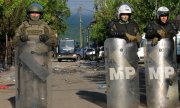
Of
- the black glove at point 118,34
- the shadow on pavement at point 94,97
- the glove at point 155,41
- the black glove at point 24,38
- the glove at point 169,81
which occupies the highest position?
the black glove at point 118,34

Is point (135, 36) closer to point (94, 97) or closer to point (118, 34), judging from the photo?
point (118, 34)

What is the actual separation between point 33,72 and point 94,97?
405cm

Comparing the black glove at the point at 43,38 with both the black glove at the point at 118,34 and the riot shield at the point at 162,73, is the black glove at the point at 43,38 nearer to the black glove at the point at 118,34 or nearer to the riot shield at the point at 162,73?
the black glove at the point at 118,34

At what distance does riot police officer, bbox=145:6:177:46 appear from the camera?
10039 millimetres

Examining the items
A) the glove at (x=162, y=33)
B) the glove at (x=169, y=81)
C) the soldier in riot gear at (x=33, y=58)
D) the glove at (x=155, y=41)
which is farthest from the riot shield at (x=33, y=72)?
the glove at (x=169, y=81)

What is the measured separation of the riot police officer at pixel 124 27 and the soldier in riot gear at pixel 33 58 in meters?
1.18

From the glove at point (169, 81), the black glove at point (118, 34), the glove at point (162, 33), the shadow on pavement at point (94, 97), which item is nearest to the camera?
the black glove at point (118, 34)

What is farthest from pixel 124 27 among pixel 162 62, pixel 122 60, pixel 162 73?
pixel 162 73

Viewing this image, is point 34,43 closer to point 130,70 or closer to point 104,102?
point 130,70

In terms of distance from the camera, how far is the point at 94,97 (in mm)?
12836

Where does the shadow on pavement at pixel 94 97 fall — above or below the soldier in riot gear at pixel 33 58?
below

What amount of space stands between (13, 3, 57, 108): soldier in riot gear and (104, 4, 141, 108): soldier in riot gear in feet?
3.75

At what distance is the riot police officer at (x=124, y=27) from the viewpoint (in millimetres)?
9570

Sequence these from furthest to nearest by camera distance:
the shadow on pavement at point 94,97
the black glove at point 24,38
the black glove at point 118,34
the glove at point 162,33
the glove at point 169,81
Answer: the shadow on pavement at point 94,97, the glove at point 169,81, the glove at point 162,33, the black glove at point 118,34, the black glove at point 24,38
